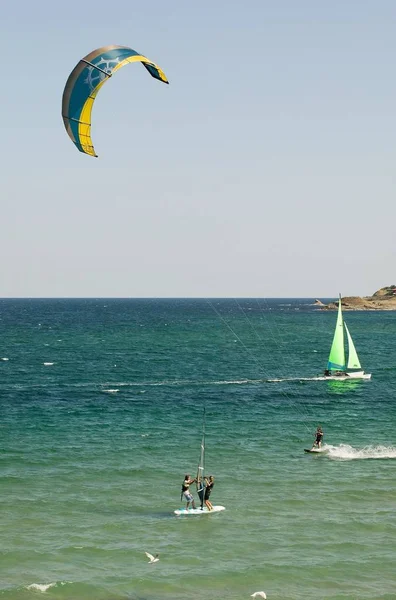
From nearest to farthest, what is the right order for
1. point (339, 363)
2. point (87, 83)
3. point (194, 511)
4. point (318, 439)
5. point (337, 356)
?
point (87, 83), point (194, 511), point (318, 439), point (339, 363), point (337, 356)

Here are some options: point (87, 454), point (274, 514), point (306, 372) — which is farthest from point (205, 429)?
point (306, 372)

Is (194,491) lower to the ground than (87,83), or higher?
lower

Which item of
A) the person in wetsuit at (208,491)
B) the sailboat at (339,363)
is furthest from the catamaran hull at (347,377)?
the person in wetsuit at (208,491)

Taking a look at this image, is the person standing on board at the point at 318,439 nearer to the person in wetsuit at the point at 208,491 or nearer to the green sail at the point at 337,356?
the person in wetsuit at the point at 208,491

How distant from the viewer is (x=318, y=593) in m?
21.5

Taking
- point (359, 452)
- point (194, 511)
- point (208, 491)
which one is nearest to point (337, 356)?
→ point (359, 452)

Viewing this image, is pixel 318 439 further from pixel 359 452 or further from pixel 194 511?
pixel 194 511

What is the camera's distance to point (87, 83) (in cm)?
2412

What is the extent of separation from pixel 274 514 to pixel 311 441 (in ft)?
46.1

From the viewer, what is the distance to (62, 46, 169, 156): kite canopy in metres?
23.8

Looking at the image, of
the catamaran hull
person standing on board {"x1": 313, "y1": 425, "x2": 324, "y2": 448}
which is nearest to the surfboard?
person standing on board {"x1": 313, "y1": 425, "x2": 324, "y2": 448}

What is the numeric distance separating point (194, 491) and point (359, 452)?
11.6 metres

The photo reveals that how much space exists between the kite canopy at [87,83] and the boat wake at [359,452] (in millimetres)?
22402

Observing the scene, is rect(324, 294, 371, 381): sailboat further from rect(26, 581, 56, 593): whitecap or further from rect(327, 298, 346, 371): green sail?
rect(26, 581, 56, 593): whitecap
